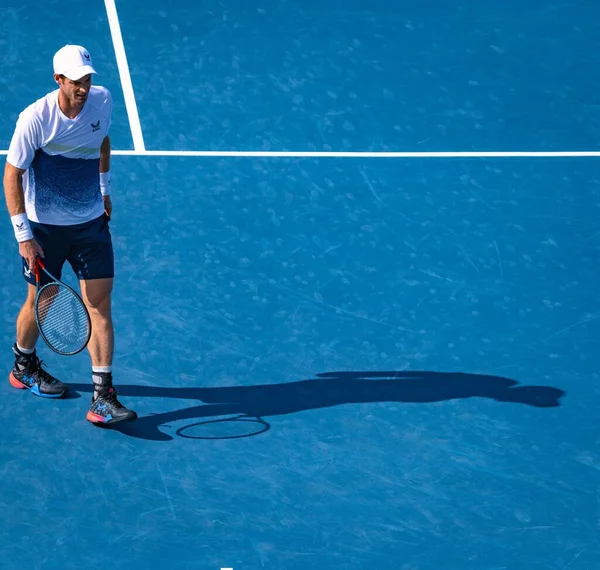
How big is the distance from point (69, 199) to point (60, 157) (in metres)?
0.26

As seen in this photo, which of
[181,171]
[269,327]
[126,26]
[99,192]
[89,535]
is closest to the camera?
[89,535]

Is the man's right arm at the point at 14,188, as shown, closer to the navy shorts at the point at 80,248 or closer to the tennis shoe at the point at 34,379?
the navy shorts at the point at 80,248

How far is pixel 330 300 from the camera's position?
910 centimetres

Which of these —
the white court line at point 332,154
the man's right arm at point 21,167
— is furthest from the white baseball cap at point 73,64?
the white court line at point 332,154

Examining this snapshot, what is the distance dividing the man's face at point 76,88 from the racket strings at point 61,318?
109 cm

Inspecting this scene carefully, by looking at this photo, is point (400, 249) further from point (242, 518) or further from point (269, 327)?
point (242, 518)

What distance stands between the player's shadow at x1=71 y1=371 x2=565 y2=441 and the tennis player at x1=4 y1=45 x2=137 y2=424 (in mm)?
411

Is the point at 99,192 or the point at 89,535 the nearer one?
the point at 89,535

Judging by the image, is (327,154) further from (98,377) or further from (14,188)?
(14,188)

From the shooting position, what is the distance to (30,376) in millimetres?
8258

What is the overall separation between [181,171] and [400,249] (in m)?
1.86

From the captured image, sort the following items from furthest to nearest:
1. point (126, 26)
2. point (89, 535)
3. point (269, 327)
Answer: point (126, 26) < point (269, 327) < point (89, 535)

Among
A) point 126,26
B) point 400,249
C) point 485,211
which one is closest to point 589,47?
point 485,211

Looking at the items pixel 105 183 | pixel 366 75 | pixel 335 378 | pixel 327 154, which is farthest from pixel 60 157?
pixel 366 75
